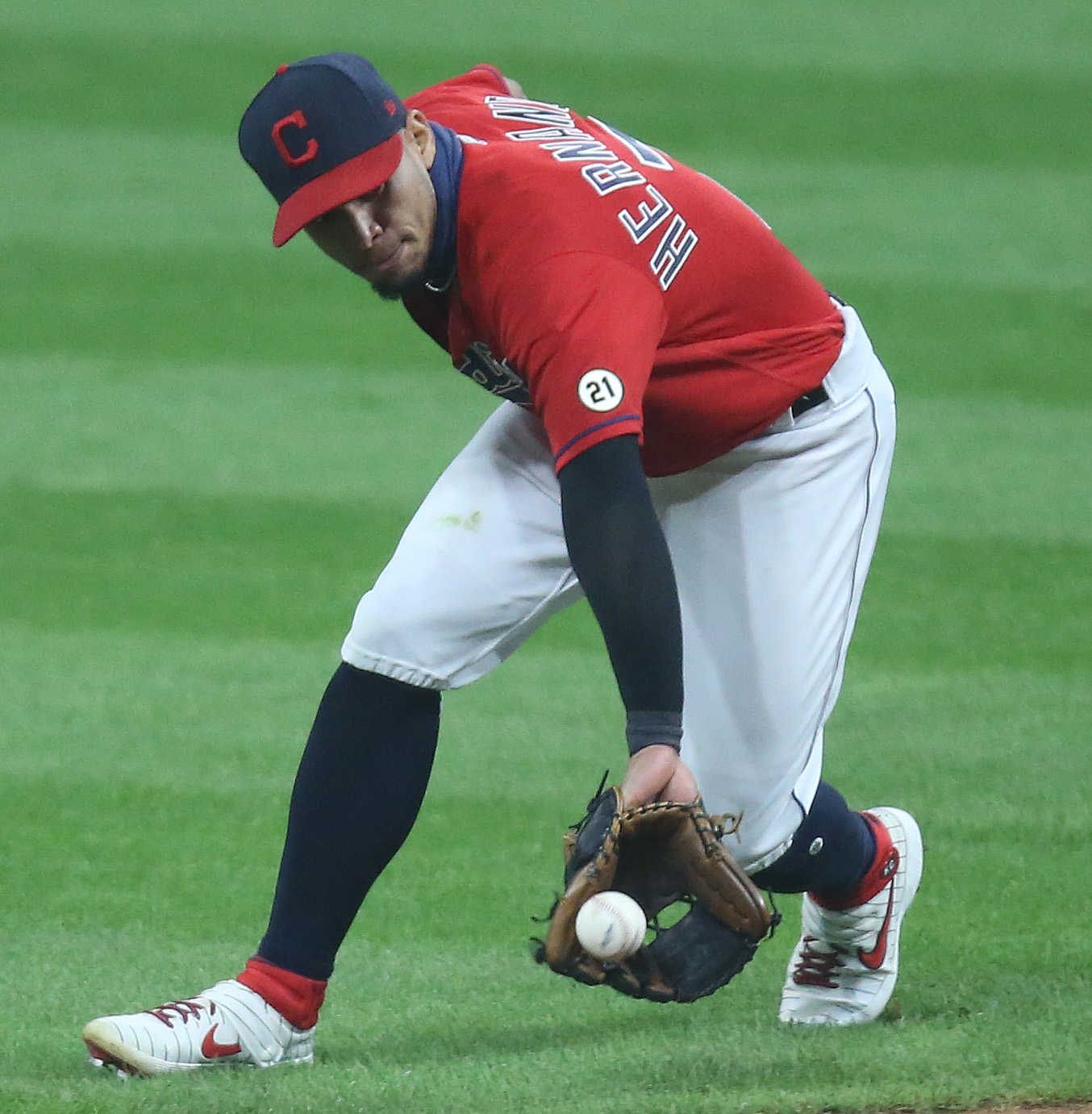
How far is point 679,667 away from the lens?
9.37 feet

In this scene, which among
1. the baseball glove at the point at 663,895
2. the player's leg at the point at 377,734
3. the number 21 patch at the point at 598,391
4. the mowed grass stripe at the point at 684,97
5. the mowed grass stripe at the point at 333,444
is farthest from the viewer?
the mowed grass stripe at the point at 684,97

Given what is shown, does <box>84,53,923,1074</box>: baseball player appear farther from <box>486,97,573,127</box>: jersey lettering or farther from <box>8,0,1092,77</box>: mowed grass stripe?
<box>8,0,1092,77</box>: mowed grass stripe

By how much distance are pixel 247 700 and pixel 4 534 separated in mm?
1816

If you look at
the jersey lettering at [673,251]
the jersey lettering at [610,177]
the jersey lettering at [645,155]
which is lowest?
the jersey lettering at [673,251]

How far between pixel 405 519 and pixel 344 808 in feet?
12.6

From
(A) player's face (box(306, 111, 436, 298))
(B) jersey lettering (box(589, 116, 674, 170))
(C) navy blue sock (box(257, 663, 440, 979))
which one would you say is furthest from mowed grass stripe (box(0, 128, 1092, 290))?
(A) player's face (box(306, 111, 436, 298))

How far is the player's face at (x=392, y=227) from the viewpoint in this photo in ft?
9.68

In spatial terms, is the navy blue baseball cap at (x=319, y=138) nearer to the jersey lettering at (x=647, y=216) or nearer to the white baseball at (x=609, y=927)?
the jersey lettering at (x=647, y=216)

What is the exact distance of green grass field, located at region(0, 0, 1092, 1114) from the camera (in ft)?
11.3

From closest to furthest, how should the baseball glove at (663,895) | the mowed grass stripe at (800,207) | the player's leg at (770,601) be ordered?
the baseball glove at (663,895)
the player's leg at (770,601)
the mowed grass stripe at (800,207)

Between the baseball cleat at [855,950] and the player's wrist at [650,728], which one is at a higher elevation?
the player's wrist at [650,728]

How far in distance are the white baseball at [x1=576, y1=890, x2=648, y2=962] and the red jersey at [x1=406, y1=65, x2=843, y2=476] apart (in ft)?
2.00

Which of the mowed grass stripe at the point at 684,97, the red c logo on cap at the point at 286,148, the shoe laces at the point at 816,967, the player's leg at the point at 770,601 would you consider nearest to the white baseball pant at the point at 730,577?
the player's leg at the point at 770,601

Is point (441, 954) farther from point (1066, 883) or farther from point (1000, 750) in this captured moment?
point (1000, 750)
